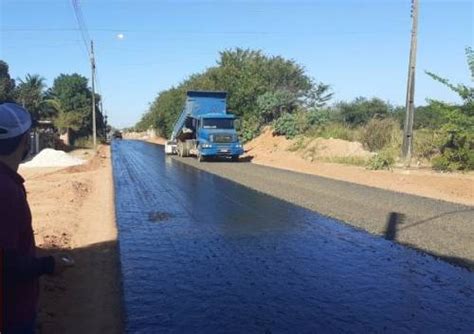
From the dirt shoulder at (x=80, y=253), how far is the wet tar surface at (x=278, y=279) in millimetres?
247

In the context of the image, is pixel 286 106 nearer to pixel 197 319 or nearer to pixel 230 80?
pixel 230 80

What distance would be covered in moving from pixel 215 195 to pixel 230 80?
3590 cm

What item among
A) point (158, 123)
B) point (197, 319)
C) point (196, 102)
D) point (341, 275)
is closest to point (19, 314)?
point (197, 319)

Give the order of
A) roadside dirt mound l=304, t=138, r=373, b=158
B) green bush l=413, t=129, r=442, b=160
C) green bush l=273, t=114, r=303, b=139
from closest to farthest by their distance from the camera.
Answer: green bush l=413, t=129, r=442, b=160 < roadside dirt mound l=304, t=138, r=373, b=158 < green bush l=273, t=114, r=303, b=139

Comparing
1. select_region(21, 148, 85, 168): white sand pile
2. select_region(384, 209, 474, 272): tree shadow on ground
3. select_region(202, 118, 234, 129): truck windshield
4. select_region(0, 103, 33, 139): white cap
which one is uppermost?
select_region(0, 103, 33, 139): white cap

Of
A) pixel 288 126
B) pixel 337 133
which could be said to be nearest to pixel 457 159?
pixel 337 133

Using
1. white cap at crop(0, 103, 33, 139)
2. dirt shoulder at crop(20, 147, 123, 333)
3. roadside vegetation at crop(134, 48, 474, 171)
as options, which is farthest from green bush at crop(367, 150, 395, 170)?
white cap at crop(0, 103, 33, 139)

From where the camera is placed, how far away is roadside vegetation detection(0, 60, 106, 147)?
6331 centimetres

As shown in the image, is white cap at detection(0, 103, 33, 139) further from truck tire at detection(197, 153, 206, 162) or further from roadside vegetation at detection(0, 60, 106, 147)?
roadside vegetation at detection(0, 60, 106, 147)

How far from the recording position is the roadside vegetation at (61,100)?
6331 cm

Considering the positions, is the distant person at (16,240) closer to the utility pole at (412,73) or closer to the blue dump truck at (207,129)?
the utility pole at (412,73)

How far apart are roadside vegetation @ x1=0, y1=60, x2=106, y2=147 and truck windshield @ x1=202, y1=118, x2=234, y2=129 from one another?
71.4 ft

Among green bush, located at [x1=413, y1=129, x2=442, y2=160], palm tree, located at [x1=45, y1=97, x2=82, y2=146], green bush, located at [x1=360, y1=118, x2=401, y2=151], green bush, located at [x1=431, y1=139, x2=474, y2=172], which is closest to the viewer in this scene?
green bush, located at [x1=431, y1=139, x2=474, y2=172]

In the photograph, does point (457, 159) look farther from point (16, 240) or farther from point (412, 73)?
point (16, 240)
